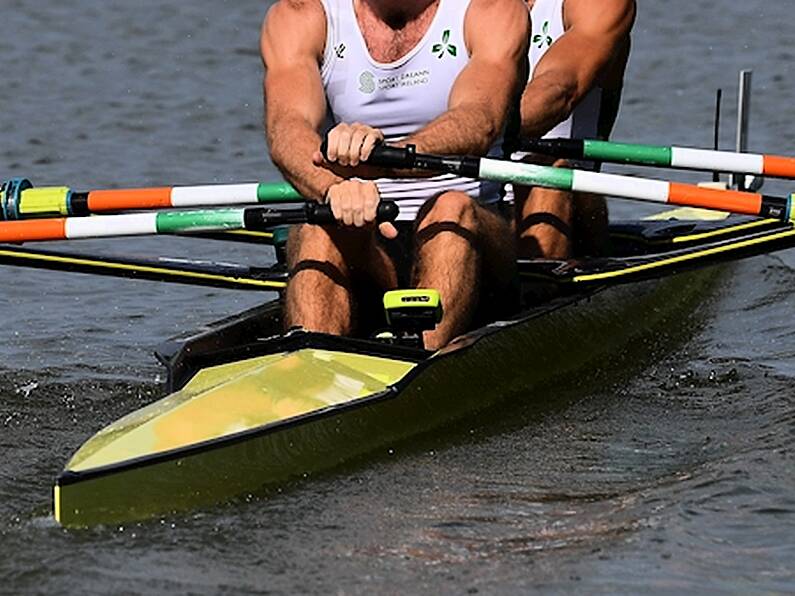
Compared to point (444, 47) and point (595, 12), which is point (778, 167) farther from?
point (444, 47)

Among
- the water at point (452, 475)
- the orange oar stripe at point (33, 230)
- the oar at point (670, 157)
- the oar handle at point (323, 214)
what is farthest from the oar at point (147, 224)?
the oar at point (670, 157)

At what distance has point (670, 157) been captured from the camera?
685 centimetres

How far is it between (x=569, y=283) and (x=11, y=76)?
27.3 ft

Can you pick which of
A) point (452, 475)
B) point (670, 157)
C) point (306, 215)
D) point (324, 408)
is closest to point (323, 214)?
point (306, 215)

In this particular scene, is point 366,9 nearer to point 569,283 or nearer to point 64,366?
point 569,283

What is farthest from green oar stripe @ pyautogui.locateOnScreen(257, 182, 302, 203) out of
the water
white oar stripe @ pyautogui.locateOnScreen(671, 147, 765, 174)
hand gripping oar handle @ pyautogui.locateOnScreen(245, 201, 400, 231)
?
white oar stripe @ pyautogui.locateOnScreen(671, 147, 765, 174)

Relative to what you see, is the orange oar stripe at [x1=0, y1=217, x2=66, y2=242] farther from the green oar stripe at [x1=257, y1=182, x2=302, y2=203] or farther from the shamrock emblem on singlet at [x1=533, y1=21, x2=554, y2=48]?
the shamrock emblem on singlet at [x1=533, y1=21, x2=554, y2=48]

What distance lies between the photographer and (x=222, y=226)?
5.91m

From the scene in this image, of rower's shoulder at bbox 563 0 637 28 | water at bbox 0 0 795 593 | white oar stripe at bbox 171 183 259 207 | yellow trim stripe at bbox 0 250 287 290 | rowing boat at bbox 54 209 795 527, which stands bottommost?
water at bbox 0 0 795 593

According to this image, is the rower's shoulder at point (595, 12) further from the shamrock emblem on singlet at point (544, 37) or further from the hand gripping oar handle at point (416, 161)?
the hand gripping oar handle at point (416, 161)

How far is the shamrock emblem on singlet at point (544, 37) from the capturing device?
745 centimetres

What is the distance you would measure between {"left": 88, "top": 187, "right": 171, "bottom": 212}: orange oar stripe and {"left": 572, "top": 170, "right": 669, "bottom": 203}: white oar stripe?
4.57 feet

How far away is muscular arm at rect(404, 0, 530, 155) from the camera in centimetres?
592

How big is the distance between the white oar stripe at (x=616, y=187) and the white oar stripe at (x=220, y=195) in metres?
1.06
